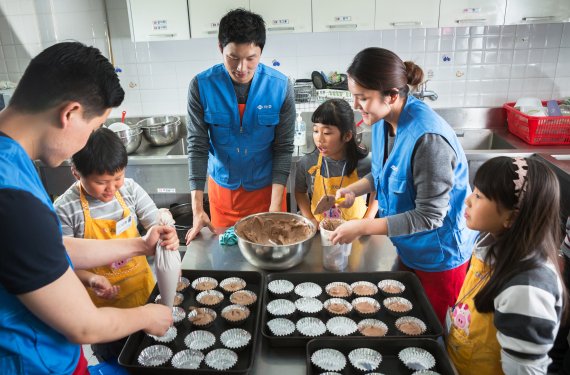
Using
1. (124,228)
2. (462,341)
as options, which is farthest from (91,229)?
→ (462,341)

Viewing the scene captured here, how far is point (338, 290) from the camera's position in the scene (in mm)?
1485

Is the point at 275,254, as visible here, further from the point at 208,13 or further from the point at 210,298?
the point at 208,13

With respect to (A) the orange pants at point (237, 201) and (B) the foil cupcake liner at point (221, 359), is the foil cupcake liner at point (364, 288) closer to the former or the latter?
(B) the foil cupcake liner at point (221, 359)

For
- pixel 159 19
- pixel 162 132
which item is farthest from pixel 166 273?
pixel 159 19

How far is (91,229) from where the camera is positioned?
5.40 feet

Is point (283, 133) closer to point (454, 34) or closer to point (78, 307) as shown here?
point (78, 307)

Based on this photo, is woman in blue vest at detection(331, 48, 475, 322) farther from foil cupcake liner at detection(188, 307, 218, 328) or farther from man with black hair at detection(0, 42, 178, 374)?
man with black hair at detection(0, 42, 178, 374)

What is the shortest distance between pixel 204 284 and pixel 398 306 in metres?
0.67

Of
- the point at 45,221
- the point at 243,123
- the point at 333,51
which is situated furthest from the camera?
the point at 333,51

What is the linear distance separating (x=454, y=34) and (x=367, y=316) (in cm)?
292

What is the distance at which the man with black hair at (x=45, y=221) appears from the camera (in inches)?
30.9

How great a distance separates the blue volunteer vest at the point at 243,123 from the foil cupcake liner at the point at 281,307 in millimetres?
1033

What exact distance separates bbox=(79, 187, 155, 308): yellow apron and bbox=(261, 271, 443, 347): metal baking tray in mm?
553

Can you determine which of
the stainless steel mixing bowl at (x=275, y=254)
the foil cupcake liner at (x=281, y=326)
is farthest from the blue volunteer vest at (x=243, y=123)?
the foil cupcake liner at (x=281, y=326)
